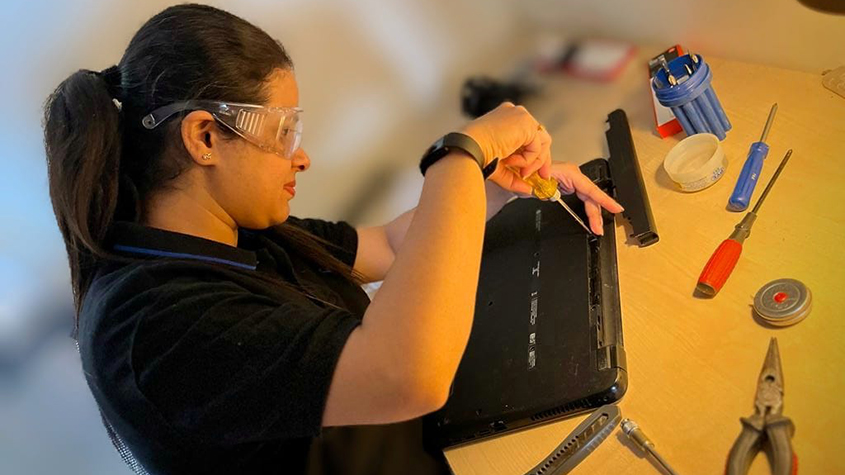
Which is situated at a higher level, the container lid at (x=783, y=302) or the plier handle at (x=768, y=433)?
the container lid at (x=783, y=302)

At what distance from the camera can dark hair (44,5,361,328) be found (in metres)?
0.80

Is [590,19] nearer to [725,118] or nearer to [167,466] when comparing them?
[725,118]

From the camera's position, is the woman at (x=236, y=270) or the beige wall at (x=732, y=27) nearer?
the woman at (x=236, y=270)

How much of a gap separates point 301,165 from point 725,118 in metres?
0.64

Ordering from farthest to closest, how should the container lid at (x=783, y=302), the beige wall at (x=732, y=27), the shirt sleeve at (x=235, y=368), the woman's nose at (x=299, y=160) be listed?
the beige wall at (x=732, y=27), the woman's nose at (x=299, y=160), the container lid at (x=783, y=302), the shirt sleeve at (x=235, y=368)

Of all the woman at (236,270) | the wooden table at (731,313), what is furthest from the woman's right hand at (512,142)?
the wooden table at (731,313)

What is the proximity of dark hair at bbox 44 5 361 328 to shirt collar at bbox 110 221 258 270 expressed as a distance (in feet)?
0.06

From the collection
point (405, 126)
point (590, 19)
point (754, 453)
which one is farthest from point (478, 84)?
point (754, 453)

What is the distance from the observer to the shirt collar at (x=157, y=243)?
2.59 ft

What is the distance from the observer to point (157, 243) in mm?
789

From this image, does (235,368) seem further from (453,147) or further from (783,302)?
(783,302)

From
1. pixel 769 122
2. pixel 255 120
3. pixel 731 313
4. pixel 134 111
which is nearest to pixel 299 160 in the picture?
pixel 255 120

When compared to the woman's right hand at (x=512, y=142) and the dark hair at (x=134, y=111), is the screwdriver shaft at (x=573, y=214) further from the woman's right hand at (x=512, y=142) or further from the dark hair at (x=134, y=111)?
the dark hair at (x=134, y=111)

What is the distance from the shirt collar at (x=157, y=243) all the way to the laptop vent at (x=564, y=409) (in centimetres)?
43
